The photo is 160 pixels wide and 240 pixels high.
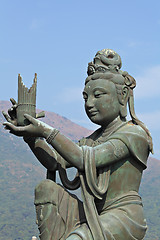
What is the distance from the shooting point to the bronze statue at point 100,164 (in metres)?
5.77

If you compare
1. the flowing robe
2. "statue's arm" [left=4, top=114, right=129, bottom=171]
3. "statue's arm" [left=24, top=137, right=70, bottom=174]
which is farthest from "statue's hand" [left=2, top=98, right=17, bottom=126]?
the flowing robe

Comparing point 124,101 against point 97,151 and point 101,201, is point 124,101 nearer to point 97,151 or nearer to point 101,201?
point 97,151

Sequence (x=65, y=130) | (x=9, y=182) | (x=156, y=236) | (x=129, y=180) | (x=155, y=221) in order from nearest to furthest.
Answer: (x=129, y=180) < (x=156, y=236) < (x=155, y=221) < (x=9, y=182) < (x=65, y=130)

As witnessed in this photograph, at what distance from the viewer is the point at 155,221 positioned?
9438 cm

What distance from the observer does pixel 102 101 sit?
6.28m

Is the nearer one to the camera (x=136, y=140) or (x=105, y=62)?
(x=136, y=140)

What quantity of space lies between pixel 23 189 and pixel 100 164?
108954 millimetres

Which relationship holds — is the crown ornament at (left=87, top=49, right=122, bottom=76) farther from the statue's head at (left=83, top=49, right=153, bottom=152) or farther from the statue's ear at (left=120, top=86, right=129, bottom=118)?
the statue's ear at (left=120, top=86, right=129, bottom=118)

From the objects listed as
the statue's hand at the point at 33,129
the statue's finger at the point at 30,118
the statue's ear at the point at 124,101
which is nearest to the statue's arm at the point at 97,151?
the statue's hand at the point at 33,129

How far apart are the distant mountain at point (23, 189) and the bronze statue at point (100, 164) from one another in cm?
7614

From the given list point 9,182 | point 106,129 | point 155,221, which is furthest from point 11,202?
point 106,129

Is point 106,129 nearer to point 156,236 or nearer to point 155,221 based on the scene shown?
point 156,236

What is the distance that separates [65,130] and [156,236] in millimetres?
84723

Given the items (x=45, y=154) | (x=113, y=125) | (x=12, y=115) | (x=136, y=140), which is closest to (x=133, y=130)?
(x=136, y=140)
